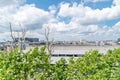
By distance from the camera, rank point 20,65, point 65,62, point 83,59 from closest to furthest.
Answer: point 20,65 → point 65,62 → point 83,59

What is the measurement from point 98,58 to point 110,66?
1.88 ft

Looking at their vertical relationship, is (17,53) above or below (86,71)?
above

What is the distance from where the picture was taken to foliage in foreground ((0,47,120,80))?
9.25m

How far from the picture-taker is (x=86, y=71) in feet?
33.4

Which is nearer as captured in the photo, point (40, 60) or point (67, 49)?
point (40, 60)

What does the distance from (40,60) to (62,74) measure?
91 cm

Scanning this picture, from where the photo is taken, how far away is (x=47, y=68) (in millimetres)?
9609

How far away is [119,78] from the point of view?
996cm

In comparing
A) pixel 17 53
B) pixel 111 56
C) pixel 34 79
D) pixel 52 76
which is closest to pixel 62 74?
pixel 52 76

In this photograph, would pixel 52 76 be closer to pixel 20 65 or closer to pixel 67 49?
pixel 20 65

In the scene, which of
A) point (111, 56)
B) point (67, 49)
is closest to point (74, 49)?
point (67, 49)

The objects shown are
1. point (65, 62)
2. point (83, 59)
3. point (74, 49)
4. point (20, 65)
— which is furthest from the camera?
point (74, 49)

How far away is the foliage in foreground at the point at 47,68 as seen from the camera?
925 cm

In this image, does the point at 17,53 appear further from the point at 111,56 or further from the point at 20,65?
the point at 111,56
